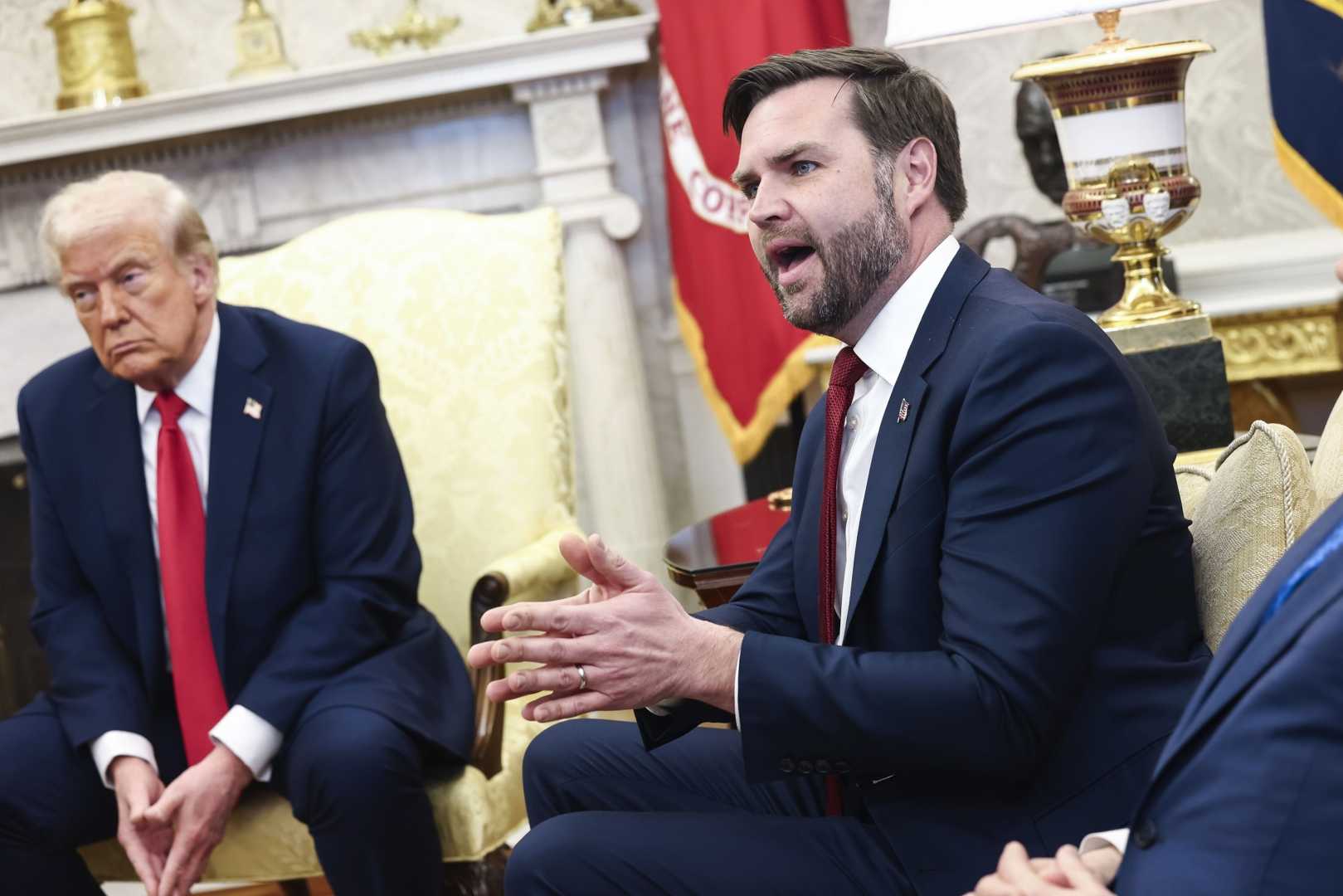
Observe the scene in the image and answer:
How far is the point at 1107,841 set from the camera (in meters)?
1.14

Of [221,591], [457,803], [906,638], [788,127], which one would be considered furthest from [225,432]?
[906,638]

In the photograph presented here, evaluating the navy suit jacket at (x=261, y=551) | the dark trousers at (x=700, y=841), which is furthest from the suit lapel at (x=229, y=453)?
the dark trousers at (x=700, y=841)

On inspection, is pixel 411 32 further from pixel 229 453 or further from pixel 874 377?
pixel 874 377

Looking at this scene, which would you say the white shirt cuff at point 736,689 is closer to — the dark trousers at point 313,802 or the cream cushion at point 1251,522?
the cream cushion at point 1251,522

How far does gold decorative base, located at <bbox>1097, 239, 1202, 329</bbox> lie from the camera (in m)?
2.22

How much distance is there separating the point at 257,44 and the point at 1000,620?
120 inches

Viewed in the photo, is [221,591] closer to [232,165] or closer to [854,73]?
[854,73]

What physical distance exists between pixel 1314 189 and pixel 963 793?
1.54m

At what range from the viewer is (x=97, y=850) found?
7.73 ft

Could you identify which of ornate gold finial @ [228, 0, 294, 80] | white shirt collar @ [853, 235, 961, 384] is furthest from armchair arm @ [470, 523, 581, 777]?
ornate gold finial @ [228, 0, 294, 80]

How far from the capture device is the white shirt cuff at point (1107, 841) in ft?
3.69

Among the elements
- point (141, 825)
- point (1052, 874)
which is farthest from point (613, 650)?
point (141, 825)

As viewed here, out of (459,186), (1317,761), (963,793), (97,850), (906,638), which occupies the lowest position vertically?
(97,850)

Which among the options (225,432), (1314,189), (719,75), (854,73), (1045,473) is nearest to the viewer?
(1045,473)
